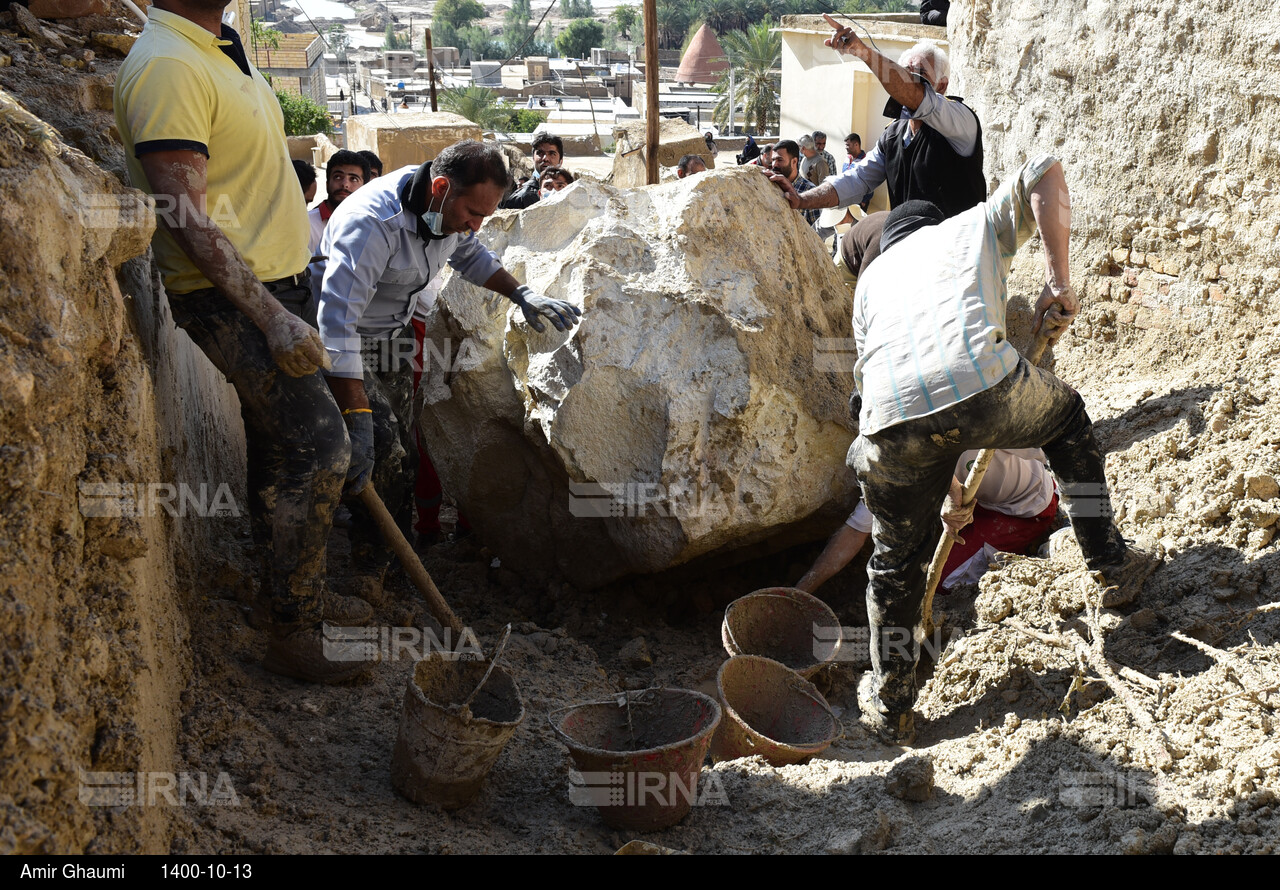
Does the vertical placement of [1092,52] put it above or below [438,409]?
above

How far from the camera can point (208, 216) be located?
234 cm

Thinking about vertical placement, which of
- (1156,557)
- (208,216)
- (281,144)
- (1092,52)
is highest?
(1092,52)

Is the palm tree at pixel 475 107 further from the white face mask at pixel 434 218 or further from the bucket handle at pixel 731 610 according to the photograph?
the bucket handle at pixel 731 610

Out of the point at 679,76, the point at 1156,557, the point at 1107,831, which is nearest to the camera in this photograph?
the point at 1107,831

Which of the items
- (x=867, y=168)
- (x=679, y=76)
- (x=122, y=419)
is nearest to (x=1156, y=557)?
(x=867, y=168)

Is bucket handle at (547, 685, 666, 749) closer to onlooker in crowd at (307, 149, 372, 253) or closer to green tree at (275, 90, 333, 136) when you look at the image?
onlooker in crowd at (307, 149, 372, 253)

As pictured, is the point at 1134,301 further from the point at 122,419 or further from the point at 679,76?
the point at 679,76

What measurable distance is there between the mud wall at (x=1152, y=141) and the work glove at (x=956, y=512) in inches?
63.3

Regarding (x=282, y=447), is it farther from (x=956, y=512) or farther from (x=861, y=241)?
(x=861, y=241)

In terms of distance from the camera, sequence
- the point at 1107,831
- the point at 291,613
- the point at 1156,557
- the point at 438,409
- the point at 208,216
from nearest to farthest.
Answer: the point at 1107,831, the point at 208,216, the point at 291,613, the point at 1156,557, the point at 438,409

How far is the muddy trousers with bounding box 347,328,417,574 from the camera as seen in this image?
331cm

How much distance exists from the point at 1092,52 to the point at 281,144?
3.65m

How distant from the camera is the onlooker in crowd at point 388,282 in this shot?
296cm

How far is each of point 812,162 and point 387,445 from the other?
23.0ft
